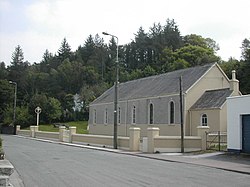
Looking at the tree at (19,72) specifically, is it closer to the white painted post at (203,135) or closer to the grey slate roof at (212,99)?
the grey slate roof at (212,99)

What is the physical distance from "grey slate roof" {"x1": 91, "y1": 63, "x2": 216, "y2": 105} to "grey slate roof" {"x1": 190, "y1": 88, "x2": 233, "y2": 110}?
7.12 feet

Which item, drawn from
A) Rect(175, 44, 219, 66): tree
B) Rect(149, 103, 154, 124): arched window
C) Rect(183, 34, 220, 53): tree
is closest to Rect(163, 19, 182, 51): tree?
Rect(183, 34, 220, 53): tree

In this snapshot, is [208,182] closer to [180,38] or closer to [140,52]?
[180,38]

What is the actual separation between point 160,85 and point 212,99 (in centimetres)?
1177

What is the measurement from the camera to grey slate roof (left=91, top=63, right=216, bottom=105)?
48750 mm

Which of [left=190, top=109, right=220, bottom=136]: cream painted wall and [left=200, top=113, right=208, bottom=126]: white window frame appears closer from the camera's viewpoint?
[left=190, top=109, right=220, bottom=136]: cream painted wall

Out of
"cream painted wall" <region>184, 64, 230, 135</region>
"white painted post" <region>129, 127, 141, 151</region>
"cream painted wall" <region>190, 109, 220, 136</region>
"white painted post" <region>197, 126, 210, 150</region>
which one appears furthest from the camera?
"cream painted wall" <region>184, 64, 230, 135</region>

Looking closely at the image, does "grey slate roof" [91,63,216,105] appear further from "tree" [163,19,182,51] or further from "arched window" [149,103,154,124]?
"tree" [163,19,182,51]

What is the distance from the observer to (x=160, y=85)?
179 feet

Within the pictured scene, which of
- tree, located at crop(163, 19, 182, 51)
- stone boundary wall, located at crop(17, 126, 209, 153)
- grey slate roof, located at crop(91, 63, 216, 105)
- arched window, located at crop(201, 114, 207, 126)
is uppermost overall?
tree, located at crop(163, 19, 182, 51)

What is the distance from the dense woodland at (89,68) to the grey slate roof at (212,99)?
84.2ft

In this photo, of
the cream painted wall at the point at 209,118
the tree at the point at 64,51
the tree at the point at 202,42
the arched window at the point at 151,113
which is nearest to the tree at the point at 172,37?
the tree at the point at 202,42

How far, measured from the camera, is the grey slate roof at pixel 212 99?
42.2 m

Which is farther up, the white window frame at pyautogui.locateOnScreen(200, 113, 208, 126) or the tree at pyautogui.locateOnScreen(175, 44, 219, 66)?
the tree at pyautogui.locateOnScreen(175, 44, 219, 66)
